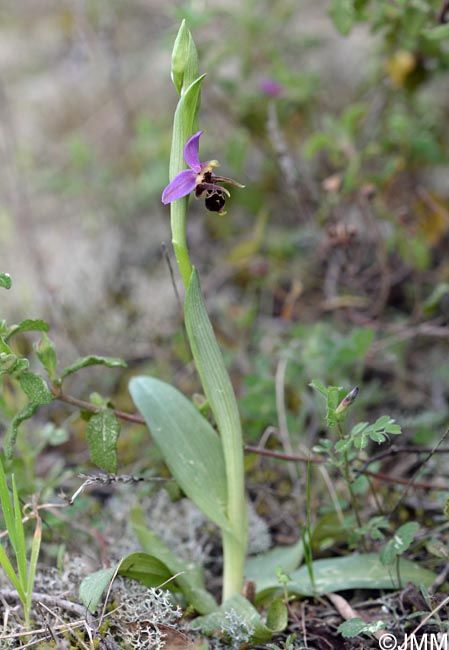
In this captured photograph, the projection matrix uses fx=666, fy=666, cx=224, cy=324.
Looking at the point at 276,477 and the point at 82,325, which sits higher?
the point at 82,325

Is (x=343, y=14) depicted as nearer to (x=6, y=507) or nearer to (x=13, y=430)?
(x=13, y=430)

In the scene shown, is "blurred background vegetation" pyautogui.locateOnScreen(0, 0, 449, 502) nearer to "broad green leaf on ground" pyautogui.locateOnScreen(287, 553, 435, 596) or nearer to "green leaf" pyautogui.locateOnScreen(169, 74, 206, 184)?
"broad green leaf on ground" pyautogui.locateOnScreen(287, 553, 435, 596)

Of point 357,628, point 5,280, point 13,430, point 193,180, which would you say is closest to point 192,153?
point 193,180

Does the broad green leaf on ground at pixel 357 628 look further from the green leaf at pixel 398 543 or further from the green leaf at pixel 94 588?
the green leaf at pixel 94 588

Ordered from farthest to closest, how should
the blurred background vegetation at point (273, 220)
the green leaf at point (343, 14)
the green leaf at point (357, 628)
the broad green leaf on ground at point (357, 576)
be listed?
the blurred background vegetation at point (273, 220), the green leaf at point (343, 14), the broad green leaf on ground at point (357, 576), the green leaf at point (357, 628)

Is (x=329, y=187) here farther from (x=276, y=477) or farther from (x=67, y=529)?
(x=67, y=529)

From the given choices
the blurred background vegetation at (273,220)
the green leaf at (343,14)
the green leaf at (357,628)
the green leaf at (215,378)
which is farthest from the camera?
the blurred background vegetation at (273,220)

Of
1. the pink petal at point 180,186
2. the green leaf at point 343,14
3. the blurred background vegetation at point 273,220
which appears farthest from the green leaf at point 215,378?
the green leaf at point 343,14

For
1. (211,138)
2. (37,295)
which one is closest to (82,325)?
(37,295)
